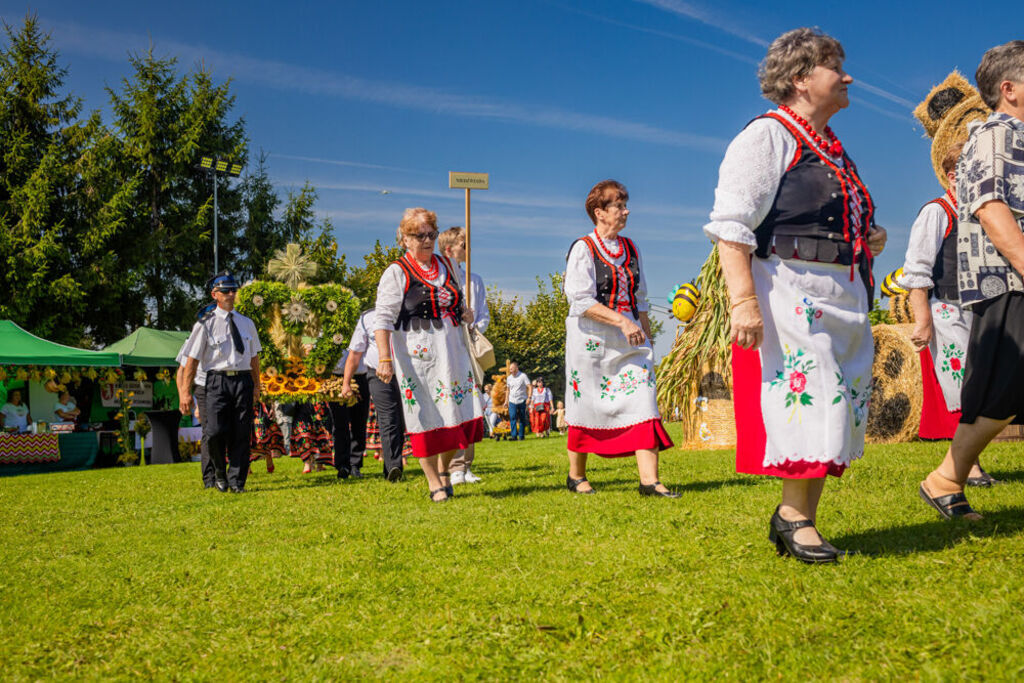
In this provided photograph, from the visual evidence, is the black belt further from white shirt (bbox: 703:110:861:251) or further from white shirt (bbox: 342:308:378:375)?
white shirt (bbox: 342:308:378:375)

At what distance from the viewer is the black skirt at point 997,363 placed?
403 centimetres

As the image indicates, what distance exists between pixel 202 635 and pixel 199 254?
3903 centimetres

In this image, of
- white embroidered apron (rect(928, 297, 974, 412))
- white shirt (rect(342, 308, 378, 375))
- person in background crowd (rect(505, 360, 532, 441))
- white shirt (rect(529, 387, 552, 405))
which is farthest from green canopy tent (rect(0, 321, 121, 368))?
white embroidered apron (rect(928, 297, 974, 412))

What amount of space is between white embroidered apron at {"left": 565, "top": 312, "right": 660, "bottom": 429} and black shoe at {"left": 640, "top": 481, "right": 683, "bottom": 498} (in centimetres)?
45

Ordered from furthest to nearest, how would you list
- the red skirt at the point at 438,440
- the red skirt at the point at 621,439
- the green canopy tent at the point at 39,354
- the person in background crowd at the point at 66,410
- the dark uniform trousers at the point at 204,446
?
the person in background crowd at the point at 66,410, the green canopy tent at the point at 39,354, the dark uniform trousers at the point at 204,446, the red skirt at the point at 438,440, the red skirt at the point at 621,439

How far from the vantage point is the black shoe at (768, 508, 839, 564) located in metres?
3.47

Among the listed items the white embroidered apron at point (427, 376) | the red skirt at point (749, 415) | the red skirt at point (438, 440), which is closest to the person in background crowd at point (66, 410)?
the white embroidered apron at point (427, 376)

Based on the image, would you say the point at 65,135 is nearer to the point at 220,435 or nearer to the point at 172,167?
the point at 172,167

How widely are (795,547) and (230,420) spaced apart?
6.50m

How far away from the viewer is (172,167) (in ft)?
129

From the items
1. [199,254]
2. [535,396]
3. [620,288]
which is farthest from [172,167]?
[620,288]

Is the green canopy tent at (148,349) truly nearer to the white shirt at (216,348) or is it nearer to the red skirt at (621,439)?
the white shirt at (216,348)

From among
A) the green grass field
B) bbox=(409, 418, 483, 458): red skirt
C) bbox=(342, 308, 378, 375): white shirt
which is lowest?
the green grass field

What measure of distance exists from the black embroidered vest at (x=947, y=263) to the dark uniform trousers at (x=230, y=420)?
20.7 ft
